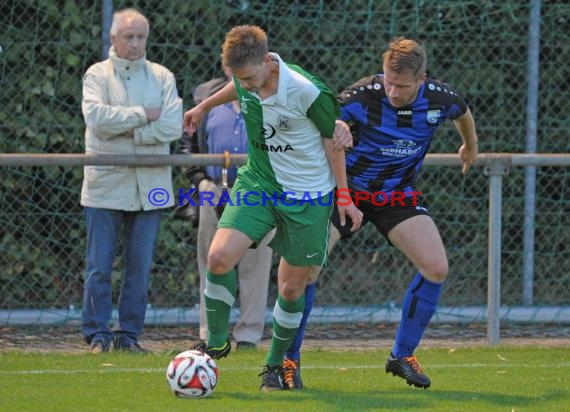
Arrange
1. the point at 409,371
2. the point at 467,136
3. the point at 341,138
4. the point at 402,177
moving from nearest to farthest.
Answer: the point at 341,138, the point at 409,371, the point at 402,177, the point at 467,136

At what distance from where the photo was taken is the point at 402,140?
7.02 metres

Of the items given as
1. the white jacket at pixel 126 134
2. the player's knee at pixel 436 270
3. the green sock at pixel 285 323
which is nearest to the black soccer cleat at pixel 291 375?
the green sock at pixel 285 323

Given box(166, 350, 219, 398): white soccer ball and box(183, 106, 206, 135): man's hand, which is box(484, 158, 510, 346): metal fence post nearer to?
box(183, 106, 206, 135): man's hand

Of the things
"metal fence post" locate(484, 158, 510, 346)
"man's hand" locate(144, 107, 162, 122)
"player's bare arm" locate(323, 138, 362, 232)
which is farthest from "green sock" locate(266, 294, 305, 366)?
"metal fence post" locate(484, 158, 510, 346)

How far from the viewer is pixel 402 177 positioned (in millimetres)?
7098

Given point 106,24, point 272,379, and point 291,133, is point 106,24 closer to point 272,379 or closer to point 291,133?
point 291,133

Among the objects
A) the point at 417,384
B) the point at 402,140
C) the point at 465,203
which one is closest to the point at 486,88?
the point at 465,203

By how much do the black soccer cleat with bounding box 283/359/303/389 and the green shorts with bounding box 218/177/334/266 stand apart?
2.14ft

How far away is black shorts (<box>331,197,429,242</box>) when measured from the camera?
6.94m

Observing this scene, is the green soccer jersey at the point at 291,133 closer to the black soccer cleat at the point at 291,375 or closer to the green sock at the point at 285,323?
the green sock at the point at 285,323

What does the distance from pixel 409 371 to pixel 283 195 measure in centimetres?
126

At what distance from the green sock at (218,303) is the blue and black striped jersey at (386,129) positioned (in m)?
1.07

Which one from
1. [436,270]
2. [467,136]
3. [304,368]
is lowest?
[304,368]

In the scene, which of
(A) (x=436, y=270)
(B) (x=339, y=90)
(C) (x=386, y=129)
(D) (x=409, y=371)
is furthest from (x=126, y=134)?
(D) (x=409, y=371)
